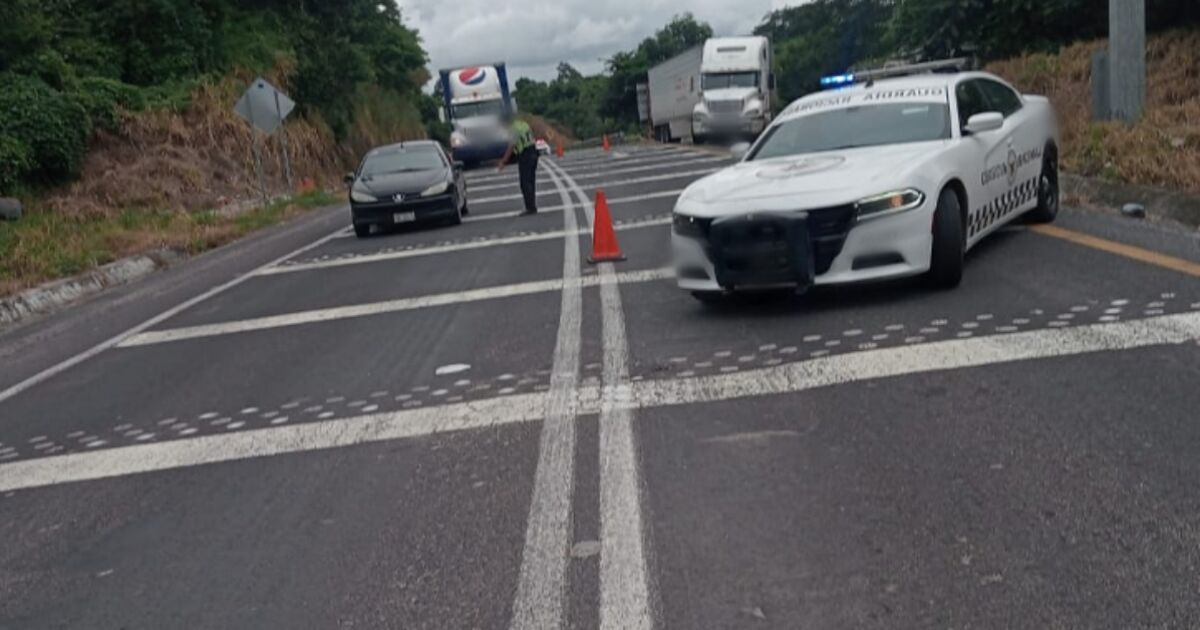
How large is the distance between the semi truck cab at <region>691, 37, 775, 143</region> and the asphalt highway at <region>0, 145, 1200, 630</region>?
29767 millimetres

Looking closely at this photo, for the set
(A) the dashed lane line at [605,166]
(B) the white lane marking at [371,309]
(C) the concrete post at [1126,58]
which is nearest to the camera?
(B) the white lane marking at [371,309]

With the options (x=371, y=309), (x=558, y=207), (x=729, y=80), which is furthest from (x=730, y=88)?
(x=371, y=309)

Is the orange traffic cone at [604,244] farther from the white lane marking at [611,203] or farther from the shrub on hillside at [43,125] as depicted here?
the shrub on hillside at [43,125]

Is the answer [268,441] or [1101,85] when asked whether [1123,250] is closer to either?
[268,441]

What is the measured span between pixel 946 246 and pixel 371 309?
16.0ft

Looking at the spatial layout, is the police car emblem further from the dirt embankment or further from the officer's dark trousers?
the dirt embankment

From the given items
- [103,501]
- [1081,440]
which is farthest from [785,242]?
[103,501]

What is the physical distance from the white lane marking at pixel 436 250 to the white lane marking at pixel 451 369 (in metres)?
6.73

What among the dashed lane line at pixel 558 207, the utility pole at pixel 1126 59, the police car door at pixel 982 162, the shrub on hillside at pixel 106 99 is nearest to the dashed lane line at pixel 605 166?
the shrub on hillside at pixel 106 99

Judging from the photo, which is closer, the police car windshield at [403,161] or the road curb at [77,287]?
the road curb at [77,287]

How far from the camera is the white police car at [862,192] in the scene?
7.71 meters

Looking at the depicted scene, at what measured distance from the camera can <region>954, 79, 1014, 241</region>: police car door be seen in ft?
28.7

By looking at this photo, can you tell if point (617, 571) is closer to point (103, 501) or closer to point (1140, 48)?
point (103, 501)

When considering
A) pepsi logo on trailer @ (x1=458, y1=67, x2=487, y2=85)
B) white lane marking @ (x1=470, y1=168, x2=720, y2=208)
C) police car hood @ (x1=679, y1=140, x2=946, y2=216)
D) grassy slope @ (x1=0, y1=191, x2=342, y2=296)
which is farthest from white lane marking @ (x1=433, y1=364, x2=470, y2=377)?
pepsi logo on trailer @ (x1=458, y1=67, x2=487, y2=85)
